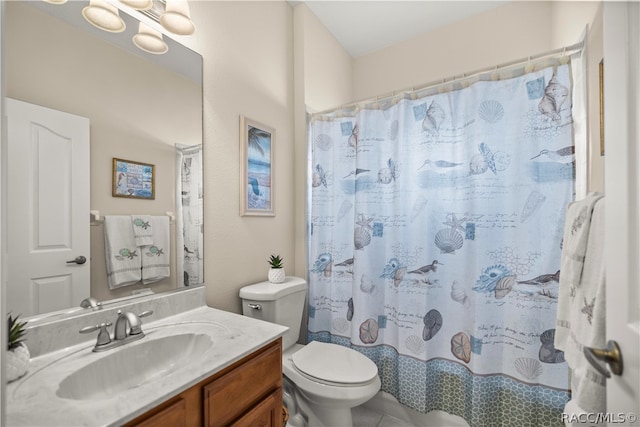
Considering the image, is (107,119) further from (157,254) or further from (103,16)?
(157,254)

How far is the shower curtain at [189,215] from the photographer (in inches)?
52.1

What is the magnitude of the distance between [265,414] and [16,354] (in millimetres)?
767

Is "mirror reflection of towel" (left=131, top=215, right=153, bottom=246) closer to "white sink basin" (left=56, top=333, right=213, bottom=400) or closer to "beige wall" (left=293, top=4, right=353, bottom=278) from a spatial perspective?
"white sink basin" (left=56, top=333, right=213, bottom=400)

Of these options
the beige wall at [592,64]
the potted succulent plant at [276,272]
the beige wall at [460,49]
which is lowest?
the potted succulent plant at [276,272]

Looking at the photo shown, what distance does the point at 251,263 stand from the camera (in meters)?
1.72

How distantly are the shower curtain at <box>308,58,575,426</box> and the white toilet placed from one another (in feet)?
0.91

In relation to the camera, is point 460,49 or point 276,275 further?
point 460,49

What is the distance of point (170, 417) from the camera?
745 millimetres

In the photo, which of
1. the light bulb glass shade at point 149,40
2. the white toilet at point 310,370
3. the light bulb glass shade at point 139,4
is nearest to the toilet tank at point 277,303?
the white toilet at point 310,370

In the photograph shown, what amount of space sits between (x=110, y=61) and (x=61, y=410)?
3.76ft

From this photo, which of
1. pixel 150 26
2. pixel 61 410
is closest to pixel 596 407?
pixel 61 410

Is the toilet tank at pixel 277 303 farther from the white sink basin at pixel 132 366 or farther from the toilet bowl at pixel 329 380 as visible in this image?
the white sink basin at pixel 132 366

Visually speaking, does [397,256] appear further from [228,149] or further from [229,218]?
[228,149]

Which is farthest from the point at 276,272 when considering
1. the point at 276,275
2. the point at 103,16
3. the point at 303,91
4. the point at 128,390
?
A: the point at 103,16
